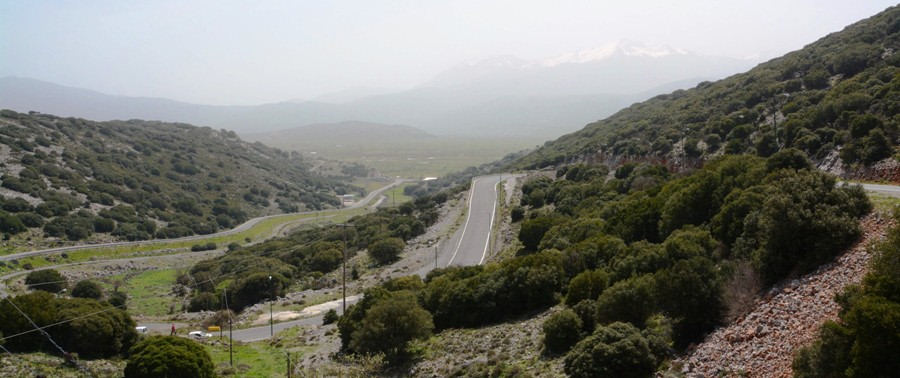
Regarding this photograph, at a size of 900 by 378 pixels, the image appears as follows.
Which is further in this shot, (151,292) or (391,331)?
(151,292)

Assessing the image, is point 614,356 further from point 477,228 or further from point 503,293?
point 477,228

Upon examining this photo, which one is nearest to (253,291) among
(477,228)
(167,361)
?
(477,228)

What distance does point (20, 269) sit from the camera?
4997 centimetres

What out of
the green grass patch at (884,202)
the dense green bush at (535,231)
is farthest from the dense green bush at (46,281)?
the green grass patch at (884,202)

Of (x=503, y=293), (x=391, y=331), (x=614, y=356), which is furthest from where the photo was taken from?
(x=503, y=293)

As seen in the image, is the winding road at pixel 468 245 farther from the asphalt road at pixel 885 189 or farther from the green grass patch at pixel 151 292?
the asphalt road at pixel 885 189

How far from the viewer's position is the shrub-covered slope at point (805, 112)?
29922mm

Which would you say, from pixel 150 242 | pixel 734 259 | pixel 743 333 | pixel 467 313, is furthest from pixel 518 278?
pixel 150 242

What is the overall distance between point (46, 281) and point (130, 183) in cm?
4973

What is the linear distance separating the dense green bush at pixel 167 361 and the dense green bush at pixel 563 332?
11971 mm

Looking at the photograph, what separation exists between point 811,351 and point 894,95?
2818 centimetres

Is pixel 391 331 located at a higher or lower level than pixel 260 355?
higher

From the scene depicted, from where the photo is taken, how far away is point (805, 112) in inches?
1510

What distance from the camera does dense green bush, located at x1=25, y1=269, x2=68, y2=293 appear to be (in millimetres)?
43719
